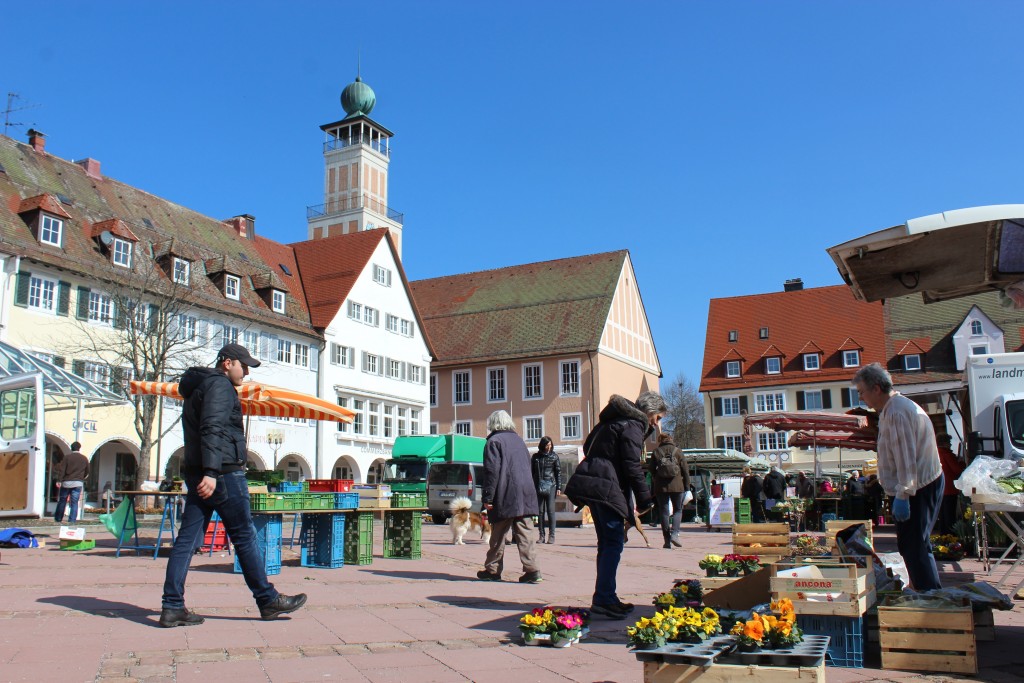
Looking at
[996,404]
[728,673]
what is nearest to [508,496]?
[728,673]

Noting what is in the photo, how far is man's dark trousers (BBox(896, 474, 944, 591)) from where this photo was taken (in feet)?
20.4

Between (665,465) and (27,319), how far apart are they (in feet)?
75.6

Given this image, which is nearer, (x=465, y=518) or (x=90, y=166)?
(x=465, y=518)

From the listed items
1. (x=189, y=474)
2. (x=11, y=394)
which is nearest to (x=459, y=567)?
(x=189, y=474)

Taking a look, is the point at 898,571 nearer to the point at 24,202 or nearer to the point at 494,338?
the point at 24,202

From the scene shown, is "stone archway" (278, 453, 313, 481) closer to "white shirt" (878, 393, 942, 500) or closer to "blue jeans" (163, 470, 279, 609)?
"blue jeans" (163, 470, 279, 609)

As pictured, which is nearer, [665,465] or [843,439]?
[665,465]

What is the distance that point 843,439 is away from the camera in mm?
21766

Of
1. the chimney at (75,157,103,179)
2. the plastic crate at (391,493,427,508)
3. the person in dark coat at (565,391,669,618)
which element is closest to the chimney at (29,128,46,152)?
the chimney at (75,157,103,179)

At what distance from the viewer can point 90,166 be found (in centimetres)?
3828

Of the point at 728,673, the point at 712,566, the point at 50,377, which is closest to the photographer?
the point at 728,673

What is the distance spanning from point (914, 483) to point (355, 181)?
62177 mm

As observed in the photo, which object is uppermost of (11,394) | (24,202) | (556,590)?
(24,202)

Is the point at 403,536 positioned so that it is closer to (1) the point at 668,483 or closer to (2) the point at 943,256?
(1) the point at 668,483
